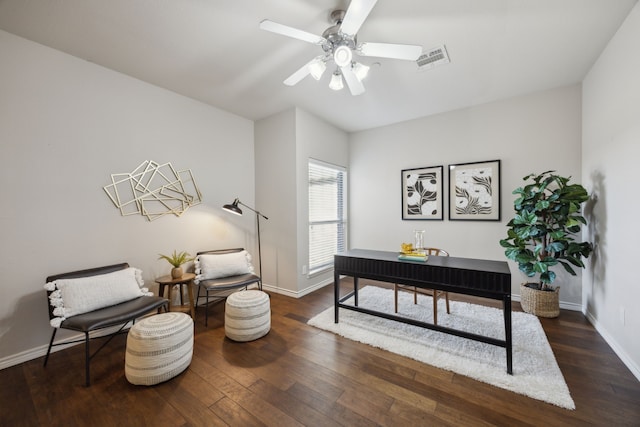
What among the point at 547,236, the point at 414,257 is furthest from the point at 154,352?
the point at 547,236

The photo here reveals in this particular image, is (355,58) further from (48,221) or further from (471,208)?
(48,221)

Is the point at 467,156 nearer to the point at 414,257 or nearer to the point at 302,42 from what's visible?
the point at 414,257

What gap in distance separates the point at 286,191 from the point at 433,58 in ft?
7.69

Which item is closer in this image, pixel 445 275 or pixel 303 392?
pixel 303 392

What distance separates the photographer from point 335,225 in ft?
14.9

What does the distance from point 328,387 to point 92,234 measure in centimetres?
261

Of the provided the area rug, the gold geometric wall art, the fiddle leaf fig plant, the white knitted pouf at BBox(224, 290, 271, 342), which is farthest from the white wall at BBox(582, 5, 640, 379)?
the gold geometric wall art

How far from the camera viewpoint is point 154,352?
1.80 m

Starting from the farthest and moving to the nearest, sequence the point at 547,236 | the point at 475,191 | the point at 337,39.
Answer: the point at 475,191 < the point at 547,236 < the point at 337,39

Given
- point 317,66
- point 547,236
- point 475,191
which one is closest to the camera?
point 317,66

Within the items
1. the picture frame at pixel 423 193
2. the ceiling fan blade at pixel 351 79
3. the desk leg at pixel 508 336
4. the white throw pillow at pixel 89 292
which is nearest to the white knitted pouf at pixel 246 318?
the white throw pillow at pixel 89 292

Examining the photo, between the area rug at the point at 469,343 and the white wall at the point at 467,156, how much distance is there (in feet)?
3.43

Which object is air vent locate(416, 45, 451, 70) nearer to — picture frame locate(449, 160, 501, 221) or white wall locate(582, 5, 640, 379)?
white wall locate(582, 5, 640, 379)

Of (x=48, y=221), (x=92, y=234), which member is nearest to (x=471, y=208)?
(x=92, y=234)
